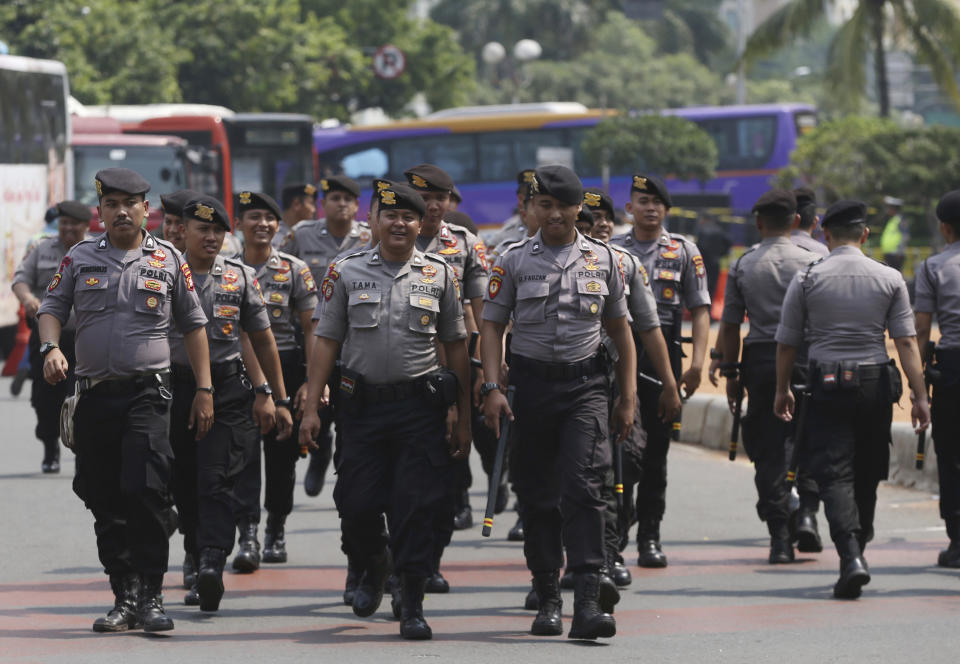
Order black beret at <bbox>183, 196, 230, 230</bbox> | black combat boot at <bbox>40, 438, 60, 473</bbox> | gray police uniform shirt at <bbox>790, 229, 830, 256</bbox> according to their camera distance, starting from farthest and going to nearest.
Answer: black combat boot at <bbox>40, 438, 60, 473</bbox> → gray police uniform shirt at <bbox>790, 229, 830, 256</bbox> → black beret at <bbox>183, 196, 230, 230</bbox>

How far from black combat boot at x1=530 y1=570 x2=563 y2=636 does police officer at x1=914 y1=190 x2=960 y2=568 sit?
8.84ft

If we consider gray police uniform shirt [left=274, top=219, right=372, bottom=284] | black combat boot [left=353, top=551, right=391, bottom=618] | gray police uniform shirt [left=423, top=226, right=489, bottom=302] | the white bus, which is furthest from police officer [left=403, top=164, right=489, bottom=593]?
the white bus

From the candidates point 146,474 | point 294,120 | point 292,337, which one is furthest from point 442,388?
point 294,120

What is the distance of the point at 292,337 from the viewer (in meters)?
9.34

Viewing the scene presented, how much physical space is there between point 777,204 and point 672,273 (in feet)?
2.22

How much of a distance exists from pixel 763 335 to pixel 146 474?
3603mm

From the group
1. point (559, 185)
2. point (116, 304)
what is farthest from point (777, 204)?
point (116, 304)

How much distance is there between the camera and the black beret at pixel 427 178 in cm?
816

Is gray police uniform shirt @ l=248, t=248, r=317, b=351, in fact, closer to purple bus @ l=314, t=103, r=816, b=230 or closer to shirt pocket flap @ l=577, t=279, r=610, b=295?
shirt pocket flap @ l=577, t=279, r=610, b=295

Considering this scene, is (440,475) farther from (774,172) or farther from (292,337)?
(774,172)

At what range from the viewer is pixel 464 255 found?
358 inches

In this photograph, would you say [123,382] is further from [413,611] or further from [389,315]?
[413,611]

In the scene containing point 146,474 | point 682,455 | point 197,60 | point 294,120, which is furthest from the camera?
point 197,60

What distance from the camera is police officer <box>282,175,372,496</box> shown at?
10266 mm
